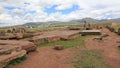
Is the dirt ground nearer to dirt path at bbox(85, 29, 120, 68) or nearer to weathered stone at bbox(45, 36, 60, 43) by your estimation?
dirt path at bbox(85, 29, 120, 68)

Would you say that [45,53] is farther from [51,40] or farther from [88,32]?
[88,32]

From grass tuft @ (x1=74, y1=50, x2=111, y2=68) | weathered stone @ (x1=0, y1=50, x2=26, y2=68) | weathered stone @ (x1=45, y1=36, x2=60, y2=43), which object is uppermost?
weathered stone @ (x1=45, y1=36, x2=60, y2=43)

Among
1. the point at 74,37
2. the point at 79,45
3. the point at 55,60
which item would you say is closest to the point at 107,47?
the point at 79,45

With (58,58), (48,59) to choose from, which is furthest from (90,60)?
(48,59)

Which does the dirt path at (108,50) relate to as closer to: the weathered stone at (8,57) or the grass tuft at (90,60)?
the grass tuft at (90,60)

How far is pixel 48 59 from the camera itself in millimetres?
16172

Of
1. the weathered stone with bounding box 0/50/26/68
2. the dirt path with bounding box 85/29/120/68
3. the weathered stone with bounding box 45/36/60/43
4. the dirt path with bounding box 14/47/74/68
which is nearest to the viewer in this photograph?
the weathered stone with bounding box 0/50/26/68

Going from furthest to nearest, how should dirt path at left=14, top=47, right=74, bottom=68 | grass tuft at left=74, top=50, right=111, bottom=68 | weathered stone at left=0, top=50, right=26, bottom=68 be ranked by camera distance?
grass tuft at left=74, top=50, right=111, bottom=68
dirt path at left=14, top=47, right=74, bottom=68
weathered stone at left=0, top=50, right=26, bottom=68

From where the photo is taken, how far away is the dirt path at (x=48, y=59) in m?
14.8

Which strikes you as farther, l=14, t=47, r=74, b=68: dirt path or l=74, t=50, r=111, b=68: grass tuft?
l=74, t=50, r=111, b=68: grass tuft

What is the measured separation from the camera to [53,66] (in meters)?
14.8

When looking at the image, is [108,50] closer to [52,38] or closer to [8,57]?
[52,38]

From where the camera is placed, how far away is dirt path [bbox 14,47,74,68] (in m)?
14.8

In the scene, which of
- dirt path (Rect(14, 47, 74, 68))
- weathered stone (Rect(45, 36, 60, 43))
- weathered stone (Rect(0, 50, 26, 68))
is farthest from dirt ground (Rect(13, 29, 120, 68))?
weathered stone (Rect(45, 36, 60, 43))
